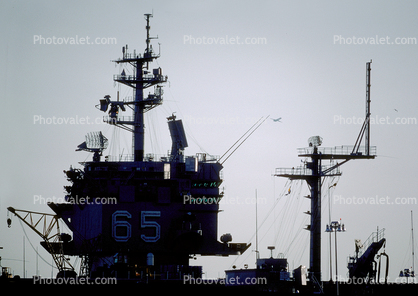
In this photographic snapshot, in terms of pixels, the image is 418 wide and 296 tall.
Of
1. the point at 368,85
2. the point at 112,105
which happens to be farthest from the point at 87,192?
the point at 368,85

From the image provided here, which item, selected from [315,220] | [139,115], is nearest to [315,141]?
[315,220]

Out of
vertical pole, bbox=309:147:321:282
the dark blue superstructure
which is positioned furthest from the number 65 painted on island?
vertical pole, bbox=309:147:321:282

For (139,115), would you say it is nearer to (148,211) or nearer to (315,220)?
(148,211)

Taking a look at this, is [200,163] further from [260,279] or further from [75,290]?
[75,290]

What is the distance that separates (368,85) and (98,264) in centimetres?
3176

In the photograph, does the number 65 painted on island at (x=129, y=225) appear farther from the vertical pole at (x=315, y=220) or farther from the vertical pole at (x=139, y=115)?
the vertical pole at (x=315, y=220)

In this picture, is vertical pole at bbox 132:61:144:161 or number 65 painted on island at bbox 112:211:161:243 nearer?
number 65 painted on island at bbox 112:211:161:243

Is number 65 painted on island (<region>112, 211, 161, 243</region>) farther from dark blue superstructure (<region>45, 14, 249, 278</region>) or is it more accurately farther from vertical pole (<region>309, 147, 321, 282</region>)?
vertical pole (<region>309, 147, 321, 282</region>)

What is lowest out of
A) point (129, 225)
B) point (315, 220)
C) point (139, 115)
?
point (129, 225)

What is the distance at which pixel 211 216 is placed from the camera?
93.4m

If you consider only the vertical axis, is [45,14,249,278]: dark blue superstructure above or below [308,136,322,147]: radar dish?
below

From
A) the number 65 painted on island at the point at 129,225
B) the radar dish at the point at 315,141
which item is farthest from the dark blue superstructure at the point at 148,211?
the radar dish at the point at 315,141

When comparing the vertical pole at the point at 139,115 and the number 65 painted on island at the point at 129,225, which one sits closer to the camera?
the number 65 painted on island at the point at 129,225

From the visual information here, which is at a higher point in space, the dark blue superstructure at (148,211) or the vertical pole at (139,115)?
the vertical pole at (139,115)
